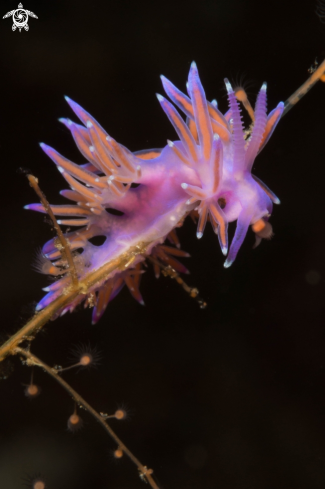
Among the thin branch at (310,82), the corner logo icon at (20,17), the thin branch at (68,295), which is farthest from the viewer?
the corner logo icon at (20,17)

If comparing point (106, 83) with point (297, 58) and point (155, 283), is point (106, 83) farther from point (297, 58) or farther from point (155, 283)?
point (155, 283)

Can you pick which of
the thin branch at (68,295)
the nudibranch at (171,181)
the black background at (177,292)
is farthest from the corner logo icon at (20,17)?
the thin branch at (68,295)

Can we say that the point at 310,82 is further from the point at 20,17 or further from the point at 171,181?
the point at 20,17

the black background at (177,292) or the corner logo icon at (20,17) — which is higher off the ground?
the corner logo icon at (20,17)

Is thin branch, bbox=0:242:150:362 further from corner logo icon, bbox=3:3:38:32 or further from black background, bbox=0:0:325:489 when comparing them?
corner logo icon, bbox=3:3:38:32

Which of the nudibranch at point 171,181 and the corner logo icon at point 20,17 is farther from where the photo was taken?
the corner logo icon at point 20,17

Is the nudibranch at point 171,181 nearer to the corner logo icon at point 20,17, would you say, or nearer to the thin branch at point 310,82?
the thin branch at point 310,82

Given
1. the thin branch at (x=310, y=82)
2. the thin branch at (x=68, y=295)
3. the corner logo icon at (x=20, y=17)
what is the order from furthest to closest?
1. the corner logo icon at (x=20, y=17)
2. the thin branch at (x=310, y=82)
3. the thin branch at (x=68, y=295)

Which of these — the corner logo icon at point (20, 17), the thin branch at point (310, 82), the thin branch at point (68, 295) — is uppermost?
the corner logo icon at point (20, 17)

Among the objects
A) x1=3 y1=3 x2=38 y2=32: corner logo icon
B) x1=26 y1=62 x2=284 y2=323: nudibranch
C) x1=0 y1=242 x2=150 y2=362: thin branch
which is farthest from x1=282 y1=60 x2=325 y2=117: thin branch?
x1=3 y1=3 x2=38 y2=32: corner logo icon
